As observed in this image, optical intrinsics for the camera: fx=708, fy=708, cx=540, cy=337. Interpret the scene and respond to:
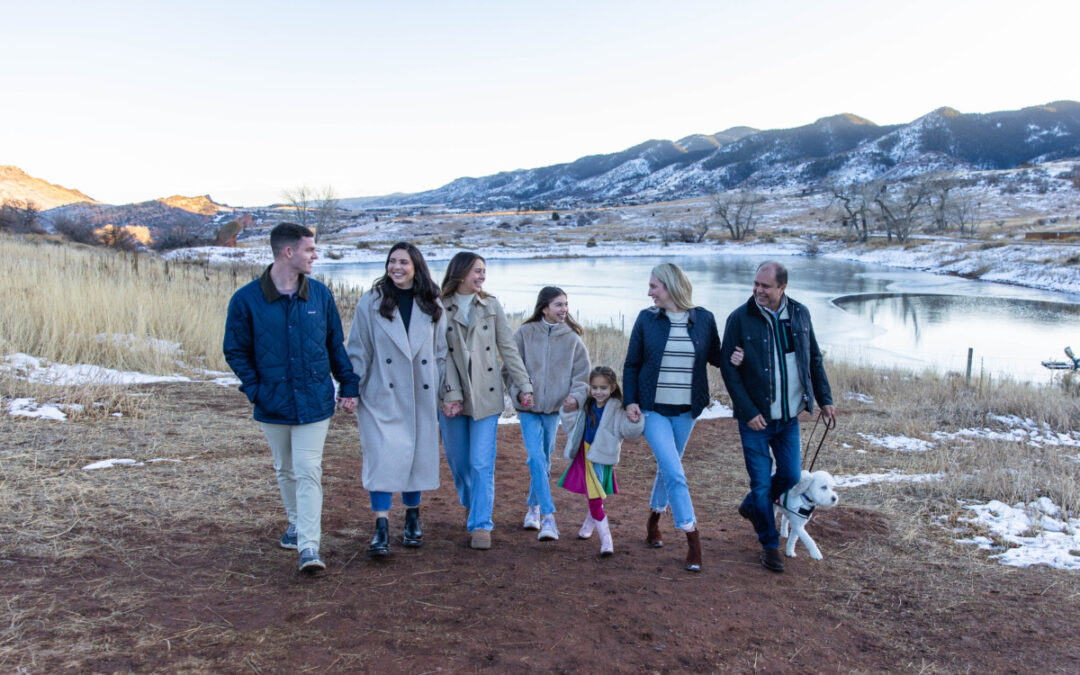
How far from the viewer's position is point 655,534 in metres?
4.51

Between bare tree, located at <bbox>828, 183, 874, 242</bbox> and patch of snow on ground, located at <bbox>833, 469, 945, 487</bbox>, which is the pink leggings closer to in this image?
patch of snow on ground, located at <bbox>833, 469, 945, 487</bbox>

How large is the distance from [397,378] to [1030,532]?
4.41 metres

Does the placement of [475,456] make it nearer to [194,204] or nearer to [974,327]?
[974,327]

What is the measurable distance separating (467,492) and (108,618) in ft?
6.60

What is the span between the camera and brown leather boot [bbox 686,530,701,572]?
13.3ft

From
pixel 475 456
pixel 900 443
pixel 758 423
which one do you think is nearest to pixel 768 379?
pixel 758 423

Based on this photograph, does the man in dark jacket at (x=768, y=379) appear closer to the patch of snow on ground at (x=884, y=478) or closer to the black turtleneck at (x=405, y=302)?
A: the black turtleneck at (x=405, y=302)

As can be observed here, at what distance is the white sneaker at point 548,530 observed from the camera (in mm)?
4430

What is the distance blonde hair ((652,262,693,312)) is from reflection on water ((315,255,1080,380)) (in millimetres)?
12975

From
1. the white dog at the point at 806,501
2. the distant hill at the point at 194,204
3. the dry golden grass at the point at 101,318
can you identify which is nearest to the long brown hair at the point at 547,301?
the white dog at the point at 806,501

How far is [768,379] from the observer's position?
13.4ft

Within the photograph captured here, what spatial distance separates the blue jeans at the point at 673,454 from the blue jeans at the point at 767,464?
36 centimetres

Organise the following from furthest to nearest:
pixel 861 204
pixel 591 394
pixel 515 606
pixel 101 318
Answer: pixel 861 204
pixel 101 318
pixel 591 394
pixel 515 606

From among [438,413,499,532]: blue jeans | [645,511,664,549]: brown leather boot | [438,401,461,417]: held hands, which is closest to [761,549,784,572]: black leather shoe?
[645,511,664,549]: brown leather boot
